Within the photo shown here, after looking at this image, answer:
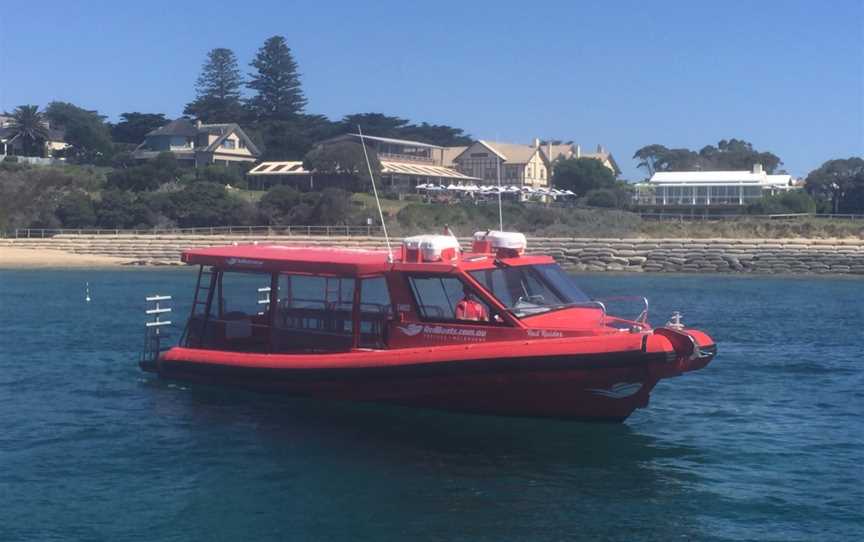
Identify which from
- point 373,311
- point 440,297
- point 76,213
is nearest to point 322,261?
point 373,311

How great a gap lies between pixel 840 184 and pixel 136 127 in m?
68.7

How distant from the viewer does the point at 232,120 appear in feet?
352

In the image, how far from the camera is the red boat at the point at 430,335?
12516mm

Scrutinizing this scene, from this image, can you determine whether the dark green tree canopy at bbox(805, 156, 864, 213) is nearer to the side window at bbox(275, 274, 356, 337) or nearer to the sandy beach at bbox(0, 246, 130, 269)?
the sandy beach at bbox(0, 246, 130, 269)

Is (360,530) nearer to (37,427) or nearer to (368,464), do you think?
(368,464)

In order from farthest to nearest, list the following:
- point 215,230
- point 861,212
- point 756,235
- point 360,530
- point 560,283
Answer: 1. point 861,212
2. point 215,230
3. point 756,235
4. point 560,283
5. point 360,530

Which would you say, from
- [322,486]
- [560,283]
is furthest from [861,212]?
[322,486]

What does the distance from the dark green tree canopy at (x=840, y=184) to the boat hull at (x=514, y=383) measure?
55.8 meters

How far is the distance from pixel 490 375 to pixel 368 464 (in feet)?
6.08

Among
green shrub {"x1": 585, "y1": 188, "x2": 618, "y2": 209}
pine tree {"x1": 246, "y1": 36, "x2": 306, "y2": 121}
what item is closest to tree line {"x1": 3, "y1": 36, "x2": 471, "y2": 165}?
pine tree {"x1": 246, "y1": 36, "x2": 306, "y2": 121}

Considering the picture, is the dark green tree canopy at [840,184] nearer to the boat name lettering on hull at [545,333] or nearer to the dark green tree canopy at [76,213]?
the dark green tree canopy at [76,213]

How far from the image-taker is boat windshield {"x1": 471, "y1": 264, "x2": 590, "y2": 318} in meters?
13.6

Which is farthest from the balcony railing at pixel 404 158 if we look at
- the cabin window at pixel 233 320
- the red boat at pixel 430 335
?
the red boat at pixel 430 335

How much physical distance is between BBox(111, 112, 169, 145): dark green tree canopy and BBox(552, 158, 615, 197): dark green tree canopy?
4344 cm
